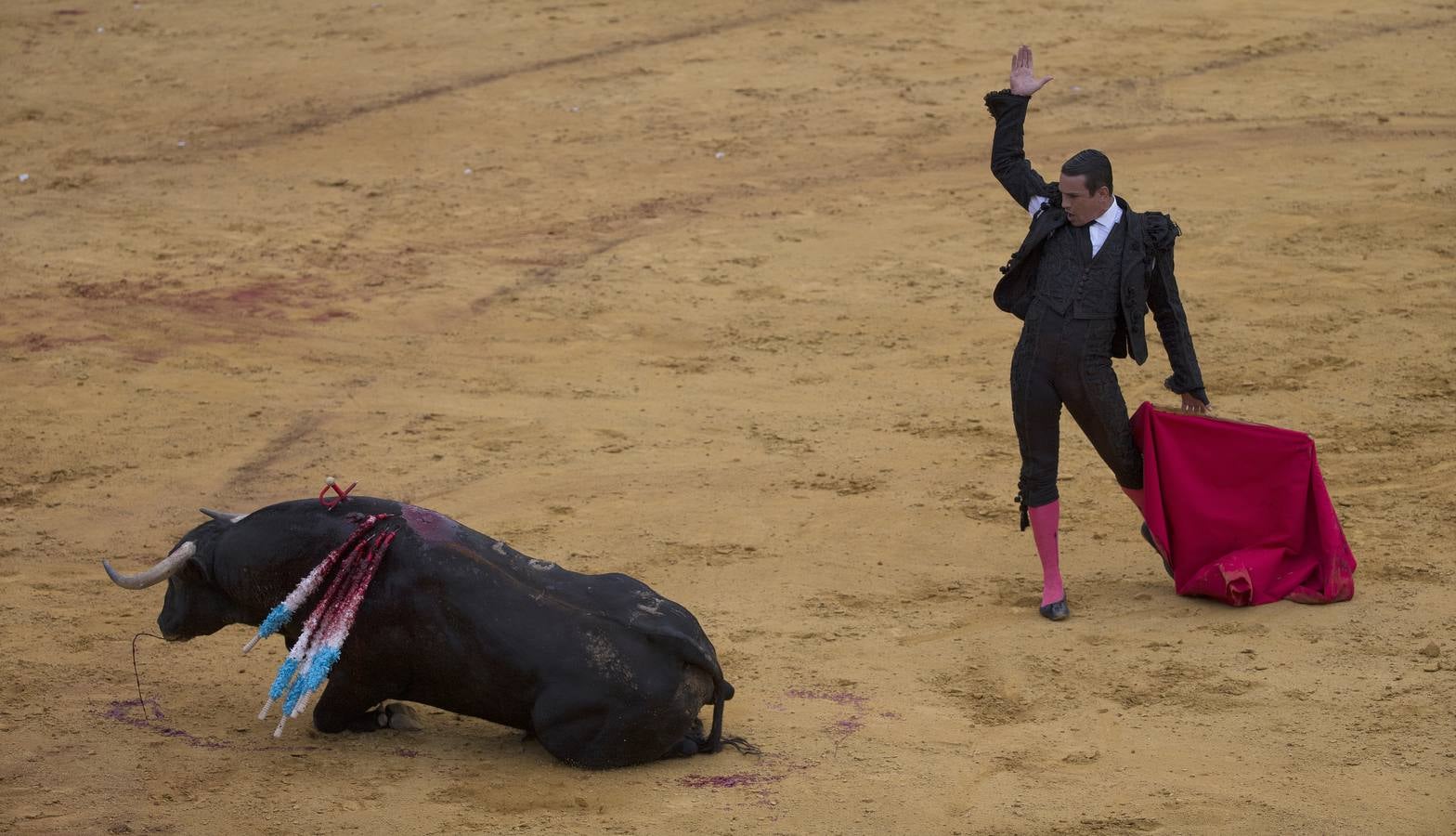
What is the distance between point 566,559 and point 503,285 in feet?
13.3

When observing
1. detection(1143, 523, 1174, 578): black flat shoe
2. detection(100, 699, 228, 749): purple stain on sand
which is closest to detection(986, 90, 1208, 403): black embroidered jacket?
detection(1143, 523, 1174, 578): black flat shoe

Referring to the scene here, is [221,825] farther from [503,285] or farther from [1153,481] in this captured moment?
[503,285]

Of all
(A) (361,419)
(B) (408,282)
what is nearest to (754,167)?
(B) (408,282)

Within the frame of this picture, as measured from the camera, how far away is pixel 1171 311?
637 centimetres

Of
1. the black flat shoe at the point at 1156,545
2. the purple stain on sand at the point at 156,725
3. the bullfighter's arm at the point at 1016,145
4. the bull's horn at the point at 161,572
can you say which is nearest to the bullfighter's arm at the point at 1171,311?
the bullfighter's arm at the point at 1016,145

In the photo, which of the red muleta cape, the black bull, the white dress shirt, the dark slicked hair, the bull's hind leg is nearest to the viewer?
the black bull

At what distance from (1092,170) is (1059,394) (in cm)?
84

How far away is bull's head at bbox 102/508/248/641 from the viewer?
562cm

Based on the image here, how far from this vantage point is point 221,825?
4957 mm

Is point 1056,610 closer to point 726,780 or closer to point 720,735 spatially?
point 720,735

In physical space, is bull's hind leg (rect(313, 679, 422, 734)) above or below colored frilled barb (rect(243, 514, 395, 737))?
below

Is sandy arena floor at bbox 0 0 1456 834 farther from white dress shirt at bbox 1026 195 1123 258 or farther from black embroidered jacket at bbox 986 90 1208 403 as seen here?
white dress shirt at bbox 1026 195 1123 258

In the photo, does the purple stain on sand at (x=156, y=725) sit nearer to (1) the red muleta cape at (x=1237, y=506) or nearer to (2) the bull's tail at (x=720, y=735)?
(2) the bull's tail at (x=720, y=735)

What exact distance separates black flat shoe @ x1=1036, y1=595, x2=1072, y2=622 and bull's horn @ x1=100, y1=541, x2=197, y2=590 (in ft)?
10.4
